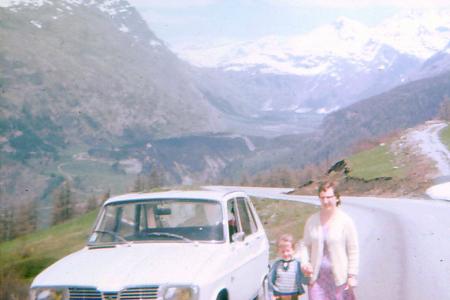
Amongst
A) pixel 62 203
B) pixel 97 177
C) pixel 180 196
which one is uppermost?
pixel 180 196

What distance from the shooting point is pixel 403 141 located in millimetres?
60438

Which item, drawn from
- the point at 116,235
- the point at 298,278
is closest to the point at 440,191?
the point at 116,235

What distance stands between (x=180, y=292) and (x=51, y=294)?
48.1 inches

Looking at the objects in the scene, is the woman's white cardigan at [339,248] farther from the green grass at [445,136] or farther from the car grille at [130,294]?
the green grass at [445,136]

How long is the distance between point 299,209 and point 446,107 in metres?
76.8

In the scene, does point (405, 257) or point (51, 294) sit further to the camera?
point (405, 257)

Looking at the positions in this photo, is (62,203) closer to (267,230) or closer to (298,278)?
(267,230)

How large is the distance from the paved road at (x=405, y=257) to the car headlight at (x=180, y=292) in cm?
393

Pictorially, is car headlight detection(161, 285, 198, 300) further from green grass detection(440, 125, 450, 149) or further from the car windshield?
green grass detection(440, 125, 450, 149)

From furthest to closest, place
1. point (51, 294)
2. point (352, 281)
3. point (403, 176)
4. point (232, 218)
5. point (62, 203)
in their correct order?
point (62, 203) < point (403, 176) < point (232, 218) < point (51, 294) < point (352, 281)

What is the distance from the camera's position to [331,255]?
5562mm

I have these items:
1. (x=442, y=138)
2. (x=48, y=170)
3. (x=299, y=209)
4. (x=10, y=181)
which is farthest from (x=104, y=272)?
(x=48, y=170)

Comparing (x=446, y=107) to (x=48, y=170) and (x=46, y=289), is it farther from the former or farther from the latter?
(x=48, y=170)

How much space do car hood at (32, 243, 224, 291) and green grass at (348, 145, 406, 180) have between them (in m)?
36.8
